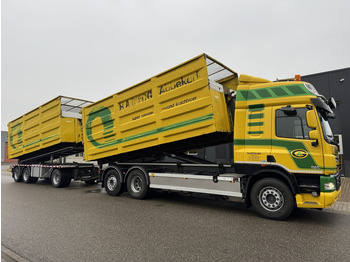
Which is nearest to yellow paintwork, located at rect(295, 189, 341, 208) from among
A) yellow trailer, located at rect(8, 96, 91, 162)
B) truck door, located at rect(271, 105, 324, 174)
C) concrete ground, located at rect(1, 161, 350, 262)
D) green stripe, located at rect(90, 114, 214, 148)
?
truck door, located at rect(271, 105, 324, 174)

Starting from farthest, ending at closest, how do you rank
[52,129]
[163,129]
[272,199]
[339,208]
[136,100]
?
[52,129] → [136,100] → [163,129] → [339,208] → [272,199]

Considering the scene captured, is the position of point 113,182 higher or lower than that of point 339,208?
higher

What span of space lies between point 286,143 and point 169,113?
295 cm

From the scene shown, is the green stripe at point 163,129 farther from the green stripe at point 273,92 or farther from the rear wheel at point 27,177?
the rear wheel at point 27,177

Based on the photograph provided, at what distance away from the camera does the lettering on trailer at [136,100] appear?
7207mm

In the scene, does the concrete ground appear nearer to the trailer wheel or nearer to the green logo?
the green logo

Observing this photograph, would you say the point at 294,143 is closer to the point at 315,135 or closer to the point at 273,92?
the point at 315,135

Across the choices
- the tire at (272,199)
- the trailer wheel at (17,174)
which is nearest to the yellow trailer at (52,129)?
the trailer wheel at (17,174)

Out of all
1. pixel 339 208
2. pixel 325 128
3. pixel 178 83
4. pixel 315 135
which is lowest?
pixel 339 208

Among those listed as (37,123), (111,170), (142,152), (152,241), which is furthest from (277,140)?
(37,123)

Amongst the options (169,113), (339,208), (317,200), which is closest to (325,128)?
(317,200)

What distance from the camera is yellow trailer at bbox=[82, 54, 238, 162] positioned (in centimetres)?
604

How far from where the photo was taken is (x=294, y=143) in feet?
16.5

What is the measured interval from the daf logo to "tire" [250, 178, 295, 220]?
0.63 m
